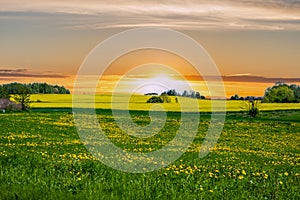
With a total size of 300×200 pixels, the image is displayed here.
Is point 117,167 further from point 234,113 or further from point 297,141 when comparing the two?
point 234,113

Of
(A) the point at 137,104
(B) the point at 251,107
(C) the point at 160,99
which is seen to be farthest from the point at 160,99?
(B) the point at 251,107

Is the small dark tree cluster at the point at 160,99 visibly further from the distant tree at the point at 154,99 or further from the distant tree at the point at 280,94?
the distant tree at the point at 280,94

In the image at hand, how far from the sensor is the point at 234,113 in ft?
166

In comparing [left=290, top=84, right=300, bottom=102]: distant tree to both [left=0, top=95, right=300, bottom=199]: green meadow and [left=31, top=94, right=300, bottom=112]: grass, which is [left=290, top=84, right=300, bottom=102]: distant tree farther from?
[left=0, top=95, right=300, bottom=199]: green meadow

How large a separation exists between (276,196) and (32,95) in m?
49.8

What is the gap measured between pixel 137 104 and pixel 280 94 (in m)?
18.9

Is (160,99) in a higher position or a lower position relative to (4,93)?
higher

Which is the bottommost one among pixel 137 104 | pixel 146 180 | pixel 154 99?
pixel 146 180

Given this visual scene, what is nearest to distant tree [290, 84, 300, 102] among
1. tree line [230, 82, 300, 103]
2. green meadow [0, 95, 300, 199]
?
tree line [230, 82, 300, 103]

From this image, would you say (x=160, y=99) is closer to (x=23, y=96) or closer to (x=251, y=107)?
(x=251, y=107)

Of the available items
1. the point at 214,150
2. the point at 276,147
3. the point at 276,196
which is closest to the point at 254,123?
the point at 276,147

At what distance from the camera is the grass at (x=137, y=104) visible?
52.4 metres

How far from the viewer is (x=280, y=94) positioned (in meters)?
64.4

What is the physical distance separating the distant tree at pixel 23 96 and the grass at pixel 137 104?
1977mm
